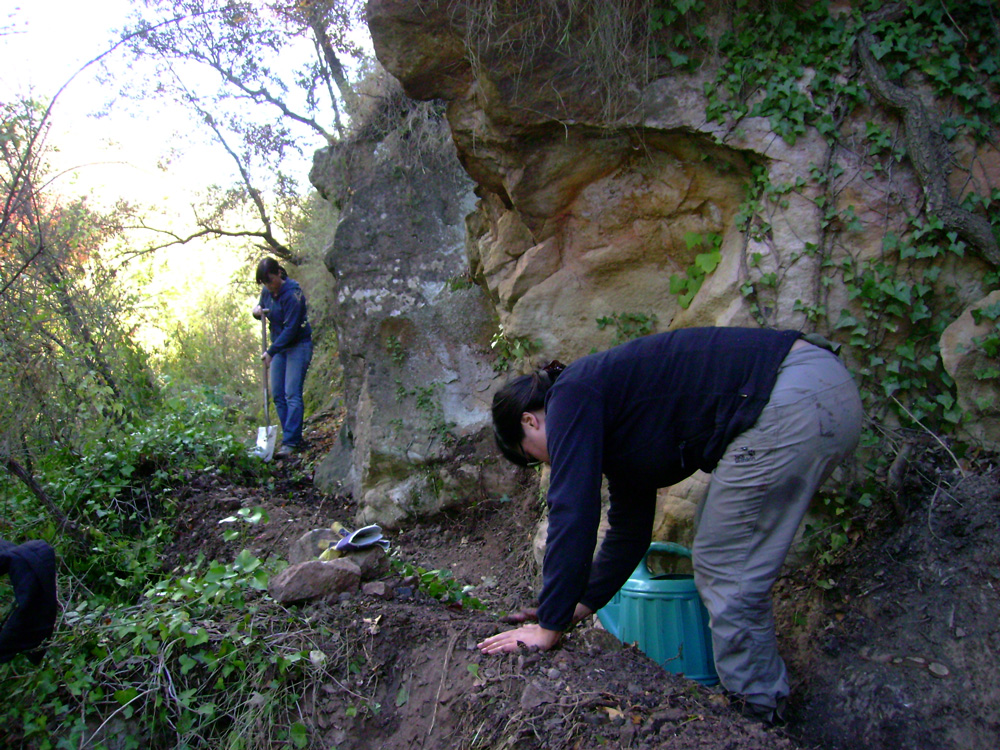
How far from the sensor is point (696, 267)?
134 inches

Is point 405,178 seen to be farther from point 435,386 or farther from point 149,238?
point 149,238

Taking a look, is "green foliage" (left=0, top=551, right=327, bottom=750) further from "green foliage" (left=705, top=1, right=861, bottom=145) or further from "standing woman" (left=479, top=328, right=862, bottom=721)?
"green foliage" (left=705, top=1, right=861, bottom=145)

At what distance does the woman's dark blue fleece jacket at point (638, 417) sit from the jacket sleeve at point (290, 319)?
4712 millimetres

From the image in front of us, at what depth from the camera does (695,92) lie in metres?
3.21

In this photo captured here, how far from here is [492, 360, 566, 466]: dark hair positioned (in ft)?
6.93

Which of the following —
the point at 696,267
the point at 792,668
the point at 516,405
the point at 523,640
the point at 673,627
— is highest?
the point at 696,267

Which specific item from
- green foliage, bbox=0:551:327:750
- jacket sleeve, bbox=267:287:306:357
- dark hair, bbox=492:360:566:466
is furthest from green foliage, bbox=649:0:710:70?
jacket sleeve, bbox=267:287:306:357

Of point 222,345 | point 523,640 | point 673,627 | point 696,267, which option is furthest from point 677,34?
point 222,345

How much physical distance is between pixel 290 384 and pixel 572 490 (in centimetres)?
494

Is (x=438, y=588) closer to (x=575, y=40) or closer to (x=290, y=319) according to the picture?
(x=575, y=40)

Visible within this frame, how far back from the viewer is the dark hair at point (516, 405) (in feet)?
6.93

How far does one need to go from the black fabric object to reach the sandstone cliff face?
99.3 inches

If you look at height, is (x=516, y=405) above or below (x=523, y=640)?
above

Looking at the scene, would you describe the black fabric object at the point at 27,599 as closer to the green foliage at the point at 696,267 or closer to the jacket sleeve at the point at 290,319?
the green foliage at the point at 696,267
